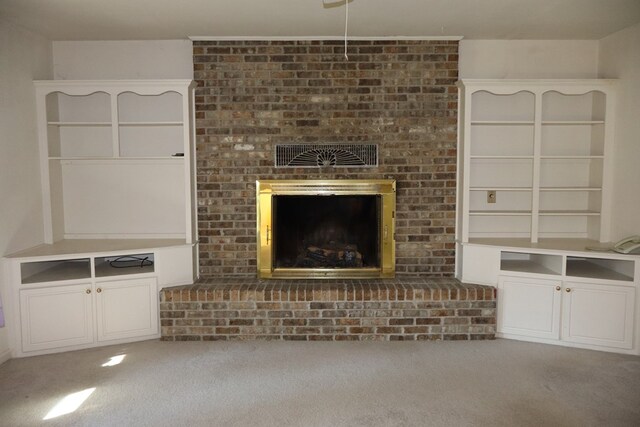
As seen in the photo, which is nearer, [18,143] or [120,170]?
[18,143]

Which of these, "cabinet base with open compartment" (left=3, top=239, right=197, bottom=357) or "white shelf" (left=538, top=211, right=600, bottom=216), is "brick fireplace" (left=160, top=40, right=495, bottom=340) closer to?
"cabinet base with open compartment" (left=3, top=239, right=197, bottom=357)

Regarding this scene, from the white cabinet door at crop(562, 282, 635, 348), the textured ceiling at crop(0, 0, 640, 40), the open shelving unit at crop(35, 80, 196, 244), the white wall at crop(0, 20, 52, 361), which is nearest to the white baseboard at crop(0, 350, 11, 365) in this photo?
the white wall at crop(0, 20, 52, 361)

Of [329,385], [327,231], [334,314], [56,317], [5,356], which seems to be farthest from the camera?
[327,231]

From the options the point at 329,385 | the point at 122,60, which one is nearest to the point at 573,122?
the point at 329,385

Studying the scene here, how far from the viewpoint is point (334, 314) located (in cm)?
354

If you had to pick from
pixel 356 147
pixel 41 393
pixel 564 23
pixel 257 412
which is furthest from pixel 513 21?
pixel 41 393

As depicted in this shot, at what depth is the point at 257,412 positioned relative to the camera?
2.49 metres

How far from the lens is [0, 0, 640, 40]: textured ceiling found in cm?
303

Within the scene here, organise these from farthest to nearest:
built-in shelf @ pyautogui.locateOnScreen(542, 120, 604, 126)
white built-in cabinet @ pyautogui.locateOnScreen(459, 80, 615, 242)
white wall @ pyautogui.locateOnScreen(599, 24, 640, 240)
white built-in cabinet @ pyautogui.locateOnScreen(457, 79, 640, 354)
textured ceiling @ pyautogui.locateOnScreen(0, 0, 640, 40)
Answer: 1. white built-in cabinet @ pyautogui.locateOnScreen(459, 80, 615, 242)
2. built-in shelf @ pyautogui.locateOnScreen(542, 120, 604, 126)
3. white wall @ pyautogui.locateOnScreen(599, 24, 640, 240)
4. white built-in cabinet @ pyautogui.locateOnScreen(457, 79, 640, 354)
5. textured ceiling @ pyautogui.locateOnScreen(0, 0, 640, 40)

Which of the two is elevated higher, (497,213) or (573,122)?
(573,122)

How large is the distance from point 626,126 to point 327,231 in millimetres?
2547

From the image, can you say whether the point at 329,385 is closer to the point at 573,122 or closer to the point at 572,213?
the point at 572,213

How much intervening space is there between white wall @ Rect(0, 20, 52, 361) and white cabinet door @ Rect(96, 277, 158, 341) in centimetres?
61

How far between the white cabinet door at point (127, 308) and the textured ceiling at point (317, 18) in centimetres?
196
